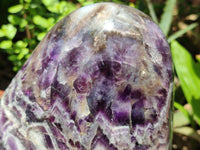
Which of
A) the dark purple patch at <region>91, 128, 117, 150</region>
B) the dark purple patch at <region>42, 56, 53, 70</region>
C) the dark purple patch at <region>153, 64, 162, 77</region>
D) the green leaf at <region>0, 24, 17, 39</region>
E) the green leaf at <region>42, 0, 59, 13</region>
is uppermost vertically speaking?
the dark purple patch at <region>42, 56, 53, 70</region>

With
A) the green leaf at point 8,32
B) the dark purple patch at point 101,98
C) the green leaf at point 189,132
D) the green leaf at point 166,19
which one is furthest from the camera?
the green leaf at point 166,19

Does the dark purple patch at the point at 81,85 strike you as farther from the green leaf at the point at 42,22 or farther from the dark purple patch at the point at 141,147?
the green leaf at the point at 42,22

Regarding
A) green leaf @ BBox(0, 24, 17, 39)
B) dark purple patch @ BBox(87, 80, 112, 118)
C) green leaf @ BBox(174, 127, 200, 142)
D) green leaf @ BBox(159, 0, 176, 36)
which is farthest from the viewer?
green leaf @ BBox(159, 0, 176, 36)

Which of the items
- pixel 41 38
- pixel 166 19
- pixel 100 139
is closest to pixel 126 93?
pixel 100 139

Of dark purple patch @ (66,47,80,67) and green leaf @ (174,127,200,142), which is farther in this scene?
green leaf @ (174,127,200,142)

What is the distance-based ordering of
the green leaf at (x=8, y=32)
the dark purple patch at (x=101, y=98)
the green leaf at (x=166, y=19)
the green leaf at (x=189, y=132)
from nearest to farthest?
1. the dark purple patch at (x=101, y=98)
2. the green leaf at (x=8, y=32)
3. the green leaf at (x=189, y=132)
4. the green leaf at (x=166, y=19)

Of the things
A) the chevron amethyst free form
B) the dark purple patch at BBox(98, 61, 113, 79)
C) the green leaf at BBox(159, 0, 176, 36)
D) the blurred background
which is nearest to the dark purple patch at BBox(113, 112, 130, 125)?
the chevron amethyst free form

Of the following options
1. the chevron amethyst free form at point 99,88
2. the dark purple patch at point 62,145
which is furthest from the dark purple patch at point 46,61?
the dark purple patch at point 62,145

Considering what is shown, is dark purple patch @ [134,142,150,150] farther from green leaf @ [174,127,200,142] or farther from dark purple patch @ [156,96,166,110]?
green leaf @ [174,127,200,142]
